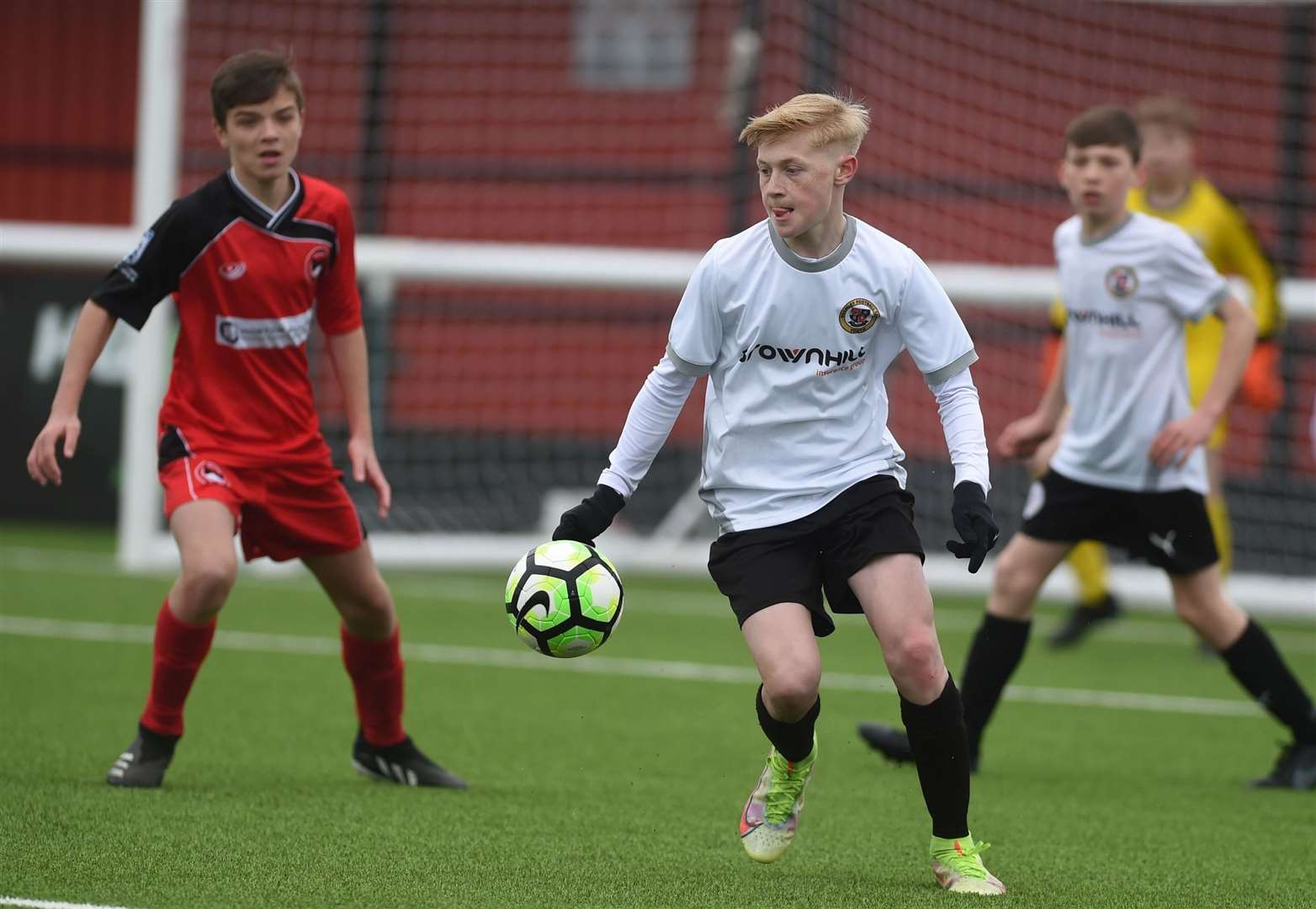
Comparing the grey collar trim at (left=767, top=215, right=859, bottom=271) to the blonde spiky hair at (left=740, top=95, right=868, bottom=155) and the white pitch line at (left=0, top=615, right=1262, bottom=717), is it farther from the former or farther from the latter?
the white pitch line at (left=0, top=615, right=1262, bottom=717)

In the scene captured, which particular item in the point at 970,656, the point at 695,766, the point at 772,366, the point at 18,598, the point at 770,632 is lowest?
the point at 18,598

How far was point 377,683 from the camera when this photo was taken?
4.96 m

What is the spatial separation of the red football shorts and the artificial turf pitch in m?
0.64

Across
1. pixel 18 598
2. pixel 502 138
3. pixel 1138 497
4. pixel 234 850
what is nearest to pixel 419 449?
pixel 18 598

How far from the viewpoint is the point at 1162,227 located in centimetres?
553

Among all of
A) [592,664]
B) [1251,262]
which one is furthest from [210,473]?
[1251,262]

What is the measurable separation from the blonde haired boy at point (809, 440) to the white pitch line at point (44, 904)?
1.22 metres

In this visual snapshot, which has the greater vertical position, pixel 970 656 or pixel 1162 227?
pixel 1162 227

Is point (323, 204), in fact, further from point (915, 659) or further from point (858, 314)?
point (915, 659)

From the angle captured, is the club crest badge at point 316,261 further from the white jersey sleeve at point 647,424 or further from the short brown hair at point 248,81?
the white jersey sleeve at point 647,424

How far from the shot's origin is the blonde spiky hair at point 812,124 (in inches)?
153

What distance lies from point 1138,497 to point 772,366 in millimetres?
1876

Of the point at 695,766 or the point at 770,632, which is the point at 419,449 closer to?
the point at 695,766

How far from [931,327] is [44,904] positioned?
7.03 feet
